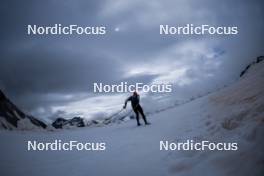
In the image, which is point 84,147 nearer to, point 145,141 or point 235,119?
point 145,141

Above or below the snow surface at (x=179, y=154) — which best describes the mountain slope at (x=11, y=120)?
above

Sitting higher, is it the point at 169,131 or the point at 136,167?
the point at 169,131

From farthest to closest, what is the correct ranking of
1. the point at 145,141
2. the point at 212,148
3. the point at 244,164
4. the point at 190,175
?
the point at 145,141, the point at 212,148, the point at 190,175, the point at 244,164

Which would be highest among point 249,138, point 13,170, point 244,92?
point 244,92

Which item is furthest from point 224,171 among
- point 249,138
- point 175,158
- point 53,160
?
point 53,160

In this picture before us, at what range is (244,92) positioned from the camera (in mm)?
8781

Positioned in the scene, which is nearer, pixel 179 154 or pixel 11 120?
pixel 179 154

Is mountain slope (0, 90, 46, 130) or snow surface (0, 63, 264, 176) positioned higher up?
mountain slope (0, 90, 46, 130)

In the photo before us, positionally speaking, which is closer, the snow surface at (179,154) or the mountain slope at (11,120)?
the snow surface at (179,154)

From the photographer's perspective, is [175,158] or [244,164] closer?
[244,164]

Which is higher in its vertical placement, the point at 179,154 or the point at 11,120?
the point at 11,120

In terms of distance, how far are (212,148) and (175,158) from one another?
90 cm

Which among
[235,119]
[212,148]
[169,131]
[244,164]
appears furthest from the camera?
[169,131]

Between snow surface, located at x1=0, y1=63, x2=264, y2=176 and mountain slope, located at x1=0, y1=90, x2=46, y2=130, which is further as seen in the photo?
mountain slope, located at x1=0, y1=90, x2=46, y2=130
